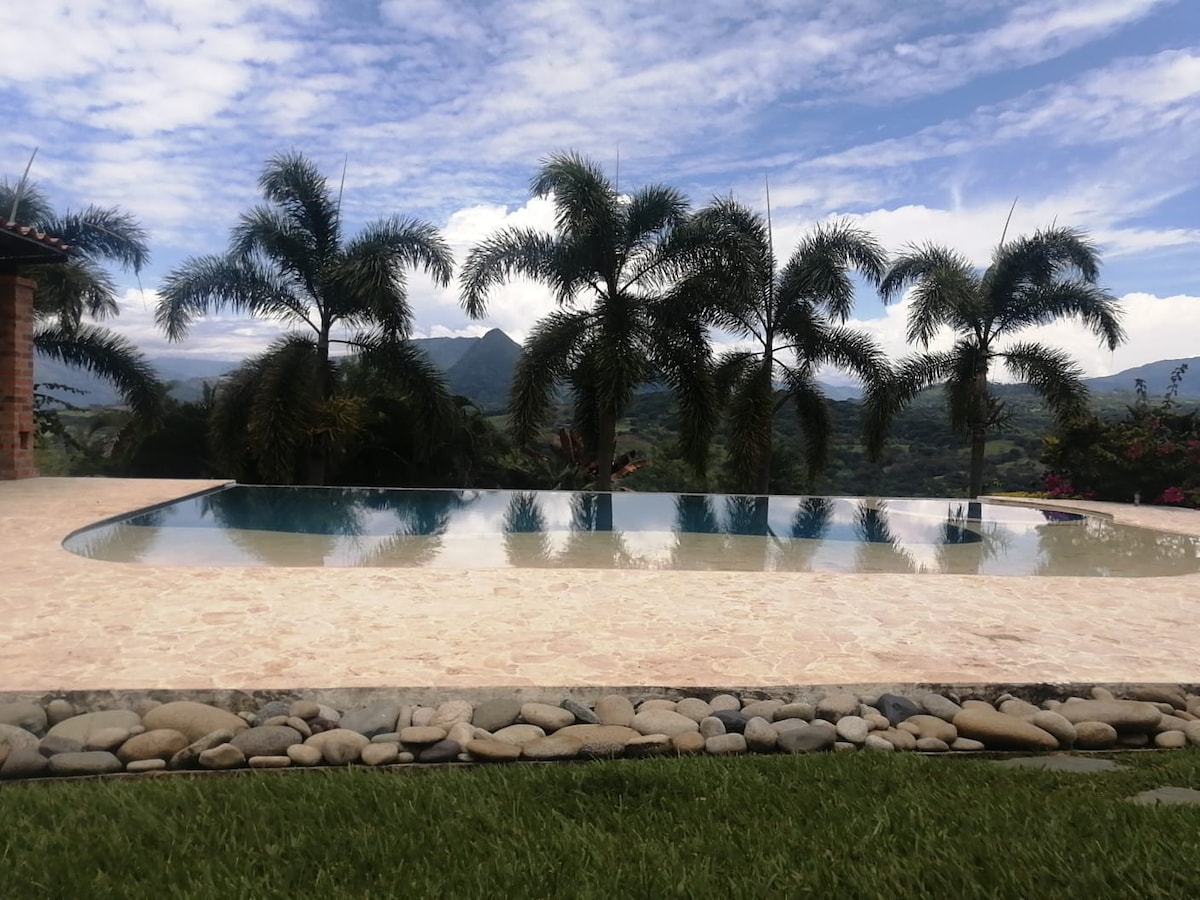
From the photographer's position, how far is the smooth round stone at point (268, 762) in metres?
3.27

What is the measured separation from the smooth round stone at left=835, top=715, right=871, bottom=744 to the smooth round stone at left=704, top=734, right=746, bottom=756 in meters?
0.44

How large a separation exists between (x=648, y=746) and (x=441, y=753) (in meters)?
0.84

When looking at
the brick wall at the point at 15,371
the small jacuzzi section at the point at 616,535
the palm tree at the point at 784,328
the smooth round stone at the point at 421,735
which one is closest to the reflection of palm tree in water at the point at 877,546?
the small jacuzzi section at the point at 616,535

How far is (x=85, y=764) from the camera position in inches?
125

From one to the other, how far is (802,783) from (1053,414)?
16.4 metres

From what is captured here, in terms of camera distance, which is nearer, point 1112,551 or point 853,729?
point 853,729

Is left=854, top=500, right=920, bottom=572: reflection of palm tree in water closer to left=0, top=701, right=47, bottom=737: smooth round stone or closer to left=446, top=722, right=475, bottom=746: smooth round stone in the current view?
left=446, top=722, right=475, bottom=746: smooth round stone

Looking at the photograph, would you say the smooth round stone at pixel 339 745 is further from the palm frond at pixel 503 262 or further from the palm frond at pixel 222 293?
the palm frond at pixel 222 293

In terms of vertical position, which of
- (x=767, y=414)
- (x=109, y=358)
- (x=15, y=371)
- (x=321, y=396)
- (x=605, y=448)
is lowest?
(x=605, y=448)

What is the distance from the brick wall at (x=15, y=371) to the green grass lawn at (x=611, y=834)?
477 inches

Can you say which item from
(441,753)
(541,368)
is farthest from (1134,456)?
(441,753)

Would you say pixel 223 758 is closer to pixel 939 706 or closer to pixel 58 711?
→ pixel 58 711

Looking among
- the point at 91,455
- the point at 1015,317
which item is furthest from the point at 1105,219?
the point at 91,455

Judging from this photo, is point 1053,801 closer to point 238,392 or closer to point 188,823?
point 188,823
